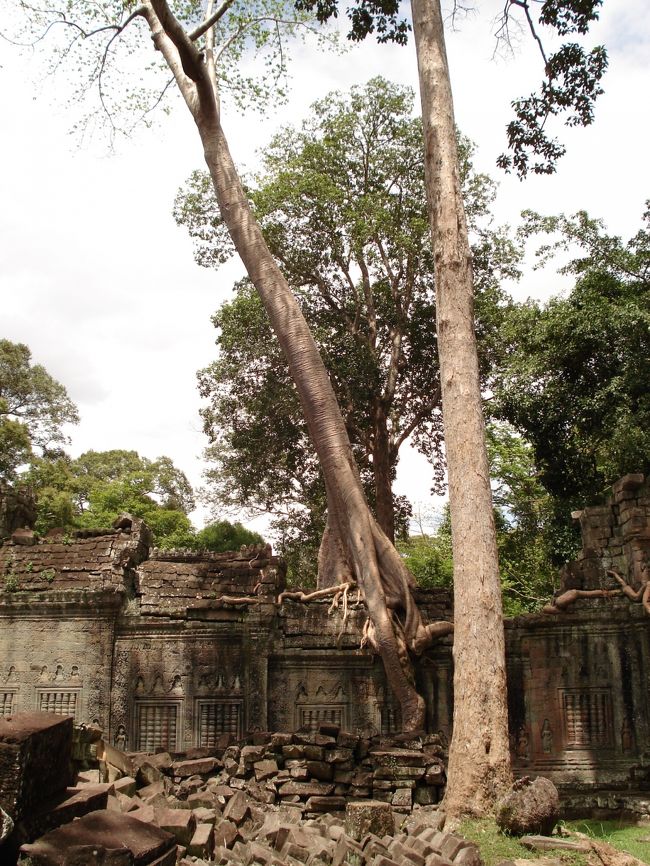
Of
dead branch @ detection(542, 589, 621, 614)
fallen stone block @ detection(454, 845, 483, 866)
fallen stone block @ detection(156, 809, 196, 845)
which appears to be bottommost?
fallen stone block @ detection(454, 845, 483, 866)

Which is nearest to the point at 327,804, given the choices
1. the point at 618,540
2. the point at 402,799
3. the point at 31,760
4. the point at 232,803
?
the point at 402,799

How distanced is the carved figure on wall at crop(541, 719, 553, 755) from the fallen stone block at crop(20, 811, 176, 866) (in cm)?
655

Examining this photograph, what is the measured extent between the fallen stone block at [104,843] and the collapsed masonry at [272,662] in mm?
5571

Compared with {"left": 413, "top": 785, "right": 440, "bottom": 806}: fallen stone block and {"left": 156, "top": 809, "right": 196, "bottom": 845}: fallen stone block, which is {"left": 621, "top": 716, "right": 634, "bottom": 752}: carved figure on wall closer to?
{"left": 413, "top": 785, "right": 440, "bottom": 806}: fallen stone block

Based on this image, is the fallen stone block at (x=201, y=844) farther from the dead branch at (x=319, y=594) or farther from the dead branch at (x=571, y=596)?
the dead branch at (x=571, y=596)

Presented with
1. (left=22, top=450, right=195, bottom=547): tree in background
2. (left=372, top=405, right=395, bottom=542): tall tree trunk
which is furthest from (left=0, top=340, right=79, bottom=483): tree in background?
(left=372, top=405, right=395, bottom=542): tall tree trunk

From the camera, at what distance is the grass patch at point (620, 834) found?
6.38 m

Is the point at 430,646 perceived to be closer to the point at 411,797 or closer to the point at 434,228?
the point at 411,797

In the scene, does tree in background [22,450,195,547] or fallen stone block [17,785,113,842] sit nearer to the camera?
fallen stone block [17,785,113,842]

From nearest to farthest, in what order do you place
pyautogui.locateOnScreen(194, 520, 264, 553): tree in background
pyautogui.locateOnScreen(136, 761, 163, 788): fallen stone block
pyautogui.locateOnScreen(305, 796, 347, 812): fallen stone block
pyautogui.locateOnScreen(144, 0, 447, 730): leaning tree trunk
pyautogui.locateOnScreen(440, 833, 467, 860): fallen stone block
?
pyautogui.locateOnScreen(440, 833, 467, 860): fallen stone block, pyautogui.locateOnScreen(136, 761, 163, 788): fallen stone block, pyautogui.locateOnScreen(305, 796, 347, 812): fallen stone block, pyautogui.locateOnScreen(144, 0, 447, 730): leaning tree trunk, pyautogui.locateOnScreen(194, 520, 264, 553): tree in background

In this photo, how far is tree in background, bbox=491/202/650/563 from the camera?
12609 millimetres

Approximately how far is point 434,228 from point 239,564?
5277 mm

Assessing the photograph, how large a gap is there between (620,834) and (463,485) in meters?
3.33

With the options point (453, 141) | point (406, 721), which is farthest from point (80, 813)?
point (453, 141)
